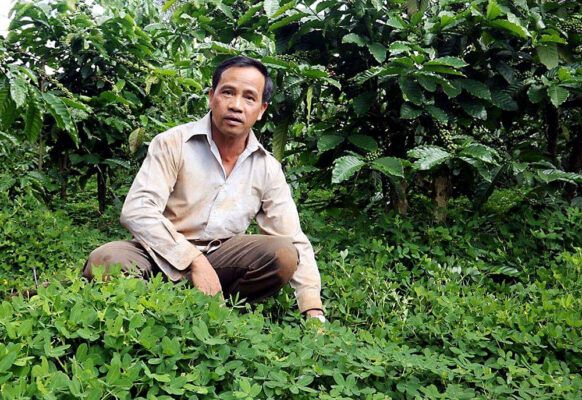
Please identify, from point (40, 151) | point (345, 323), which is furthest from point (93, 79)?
point (345, 323)

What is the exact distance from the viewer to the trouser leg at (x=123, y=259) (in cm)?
271

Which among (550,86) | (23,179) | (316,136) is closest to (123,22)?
(23,179)

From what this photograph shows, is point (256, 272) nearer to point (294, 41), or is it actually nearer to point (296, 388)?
point (296, 388)

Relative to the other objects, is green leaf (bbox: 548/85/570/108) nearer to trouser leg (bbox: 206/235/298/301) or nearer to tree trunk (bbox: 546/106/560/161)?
tree trunk (bbox: 546/106/560/161)

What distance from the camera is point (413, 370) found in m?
2.24

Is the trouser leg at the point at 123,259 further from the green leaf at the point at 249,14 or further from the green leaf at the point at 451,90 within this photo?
the green leaf at the point at 451,90

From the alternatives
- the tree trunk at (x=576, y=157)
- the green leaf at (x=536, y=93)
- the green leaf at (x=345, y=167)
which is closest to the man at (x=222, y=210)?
the green leaf at (x=345, y=167)

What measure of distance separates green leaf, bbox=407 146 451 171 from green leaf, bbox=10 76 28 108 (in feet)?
6.17

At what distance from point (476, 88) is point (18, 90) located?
2355 mm

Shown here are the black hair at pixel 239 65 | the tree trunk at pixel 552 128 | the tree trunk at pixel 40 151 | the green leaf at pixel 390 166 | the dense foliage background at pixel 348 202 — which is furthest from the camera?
the tree trunk at pixel 40 151

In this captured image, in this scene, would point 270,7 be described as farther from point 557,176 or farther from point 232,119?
point 557,176

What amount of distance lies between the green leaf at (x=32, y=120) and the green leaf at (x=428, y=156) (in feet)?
6.08

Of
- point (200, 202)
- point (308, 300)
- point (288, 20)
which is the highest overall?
point (288, 20)

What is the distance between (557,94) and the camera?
3496 millimetres
